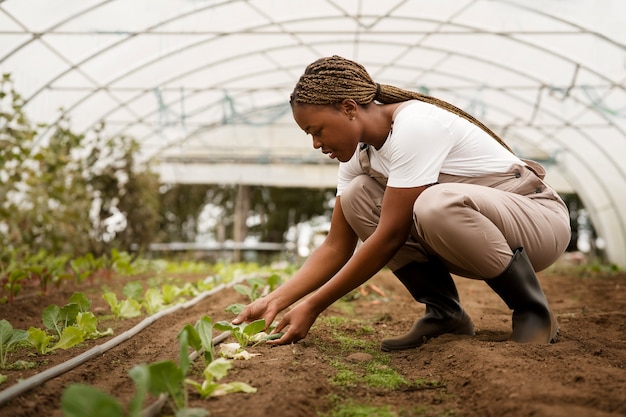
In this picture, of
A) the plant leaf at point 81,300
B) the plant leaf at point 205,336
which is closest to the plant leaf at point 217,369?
the plant leaf at point 205,336

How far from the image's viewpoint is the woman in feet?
6.10

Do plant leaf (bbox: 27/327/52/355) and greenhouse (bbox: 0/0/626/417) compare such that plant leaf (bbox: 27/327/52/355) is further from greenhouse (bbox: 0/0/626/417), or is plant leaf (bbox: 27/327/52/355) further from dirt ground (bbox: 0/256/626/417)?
greenhouse (bbox: 0/0/626/417)

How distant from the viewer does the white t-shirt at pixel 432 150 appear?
1863 mm

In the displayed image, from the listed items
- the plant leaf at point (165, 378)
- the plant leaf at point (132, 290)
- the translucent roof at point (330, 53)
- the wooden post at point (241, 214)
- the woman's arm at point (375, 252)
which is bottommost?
the wooden post at point (241, 214)

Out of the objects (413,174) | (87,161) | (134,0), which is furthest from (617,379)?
(87,161)

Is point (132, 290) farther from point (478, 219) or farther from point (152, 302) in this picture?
point (478, 219)

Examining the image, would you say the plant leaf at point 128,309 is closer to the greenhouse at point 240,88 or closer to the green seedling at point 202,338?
the greenhouse at point 240,88

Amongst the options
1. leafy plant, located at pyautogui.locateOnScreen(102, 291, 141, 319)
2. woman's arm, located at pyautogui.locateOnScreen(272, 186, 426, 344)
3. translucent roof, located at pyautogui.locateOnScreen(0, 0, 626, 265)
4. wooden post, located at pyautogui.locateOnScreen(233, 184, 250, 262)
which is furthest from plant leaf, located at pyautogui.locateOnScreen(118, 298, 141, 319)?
wooden post, located at pyautogui.locateOnScreen(233, 184, 250, 262)

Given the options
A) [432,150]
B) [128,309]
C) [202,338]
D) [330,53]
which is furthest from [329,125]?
[330,53]

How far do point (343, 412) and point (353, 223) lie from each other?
96 cm

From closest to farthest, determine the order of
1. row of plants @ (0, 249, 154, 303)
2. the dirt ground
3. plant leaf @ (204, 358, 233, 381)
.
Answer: the dirt ground
plant leaf @ (204, 358, 233, 381)
row of plants @ (0, 249, 154, 303)

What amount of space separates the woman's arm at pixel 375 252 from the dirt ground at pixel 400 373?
0.17 m

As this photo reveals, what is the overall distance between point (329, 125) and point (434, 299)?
2.63 ft

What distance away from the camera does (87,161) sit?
324 inches
